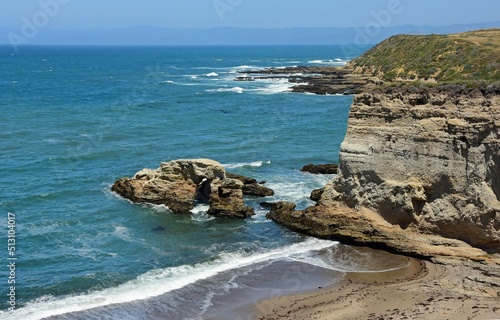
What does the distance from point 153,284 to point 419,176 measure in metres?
11.5

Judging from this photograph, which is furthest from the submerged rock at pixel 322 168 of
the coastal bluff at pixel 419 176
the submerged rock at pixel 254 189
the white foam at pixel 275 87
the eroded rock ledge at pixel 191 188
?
the white foam at pixel 275 87

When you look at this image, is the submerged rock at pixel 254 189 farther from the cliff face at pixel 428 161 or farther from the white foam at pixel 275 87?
the white foam at pixel 275 87

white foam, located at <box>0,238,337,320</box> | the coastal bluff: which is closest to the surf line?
white foam, located at <box>0,238,337,320</box>

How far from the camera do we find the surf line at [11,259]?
2120 centimetres

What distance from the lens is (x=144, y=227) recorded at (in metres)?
29.2

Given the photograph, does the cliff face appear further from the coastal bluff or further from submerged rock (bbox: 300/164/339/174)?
submerged rock (bbox: 300/164/339/174)

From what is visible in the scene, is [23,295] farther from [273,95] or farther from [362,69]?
[362,69]

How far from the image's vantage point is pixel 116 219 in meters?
30.4

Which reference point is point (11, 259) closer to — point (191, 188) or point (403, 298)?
point (191, 188)

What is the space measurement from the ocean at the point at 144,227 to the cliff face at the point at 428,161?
258cm

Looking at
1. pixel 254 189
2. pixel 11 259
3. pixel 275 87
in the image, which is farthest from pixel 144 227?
pixel 275 87

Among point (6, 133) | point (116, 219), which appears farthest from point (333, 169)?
point (6, 133)

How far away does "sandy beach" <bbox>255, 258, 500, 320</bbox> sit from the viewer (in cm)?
1947

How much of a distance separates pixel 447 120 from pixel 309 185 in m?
12.9
